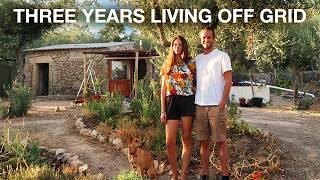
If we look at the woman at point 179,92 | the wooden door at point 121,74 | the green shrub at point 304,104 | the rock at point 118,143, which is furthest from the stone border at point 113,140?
the green shrub at point 304,104

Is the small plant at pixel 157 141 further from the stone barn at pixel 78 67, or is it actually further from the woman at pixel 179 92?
the stone barn at pixel 78 67

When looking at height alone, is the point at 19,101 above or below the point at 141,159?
above

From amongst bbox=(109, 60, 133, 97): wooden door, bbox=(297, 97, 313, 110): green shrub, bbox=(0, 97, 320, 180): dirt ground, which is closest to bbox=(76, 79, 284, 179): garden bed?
bbox=(0, 97, 320, 180): dirt ground

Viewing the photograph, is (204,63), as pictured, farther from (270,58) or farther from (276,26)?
(270,58)

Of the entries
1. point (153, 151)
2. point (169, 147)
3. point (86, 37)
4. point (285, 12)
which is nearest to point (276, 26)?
point (285, 12)

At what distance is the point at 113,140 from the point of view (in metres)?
8.13

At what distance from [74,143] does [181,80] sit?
4.08m

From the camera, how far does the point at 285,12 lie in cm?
846

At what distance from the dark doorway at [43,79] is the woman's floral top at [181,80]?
1998 cm

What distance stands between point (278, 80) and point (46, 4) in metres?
16.1

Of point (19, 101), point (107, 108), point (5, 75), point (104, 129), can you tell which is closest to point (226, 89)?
point (104, 129)

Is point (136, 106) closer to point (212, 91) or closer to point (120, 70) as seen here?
point (212, 91)

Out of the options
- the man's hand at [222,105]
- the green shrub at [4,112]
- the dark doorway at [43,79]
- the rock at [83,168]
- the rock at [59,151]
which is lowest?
the rock at [83,168]

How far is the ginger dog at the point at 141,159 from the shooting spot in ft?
17.8
